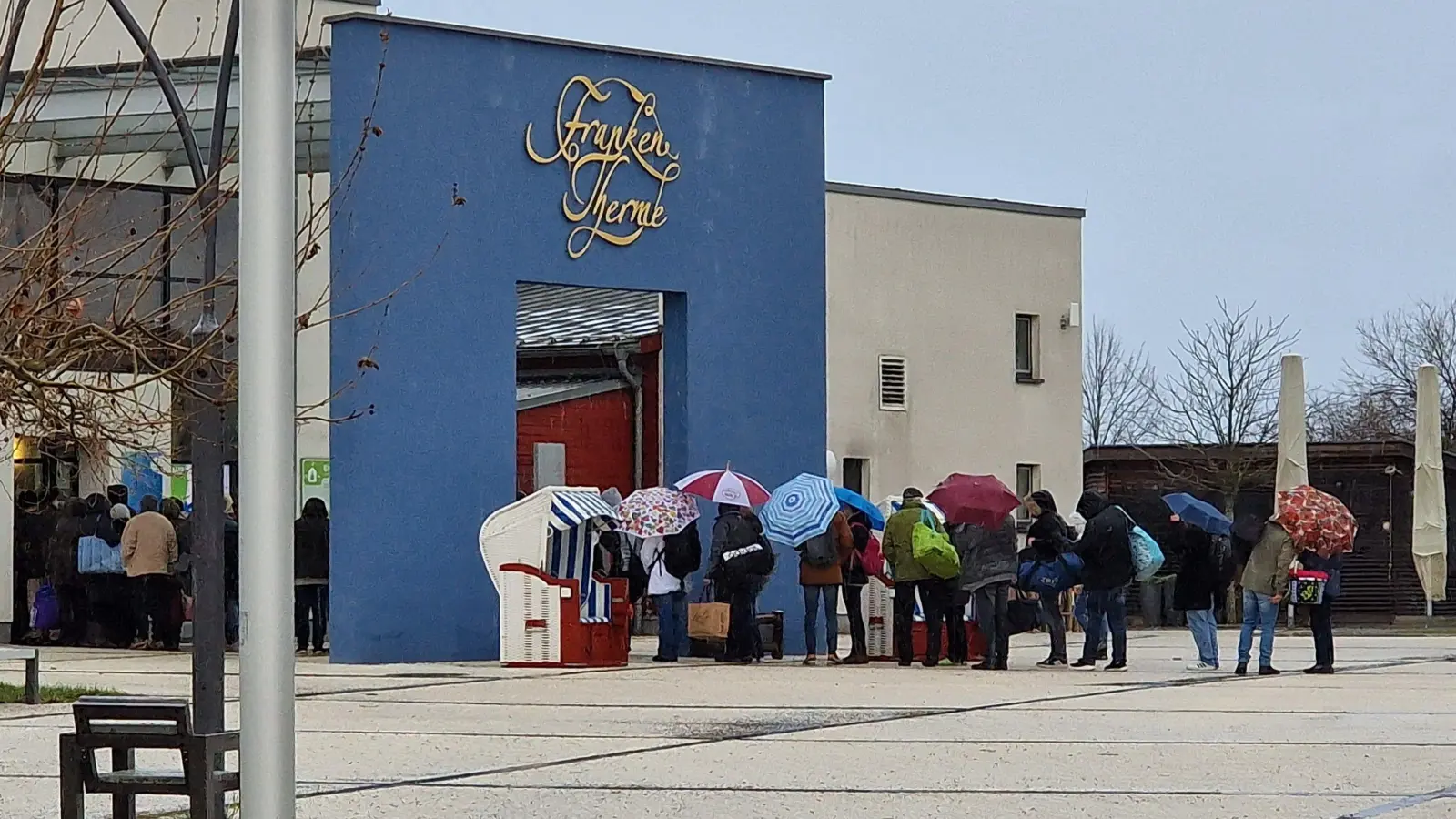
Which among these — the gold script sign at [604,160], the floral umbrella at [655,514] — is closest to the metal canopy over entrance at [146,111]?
the gold script sign at [604,160]

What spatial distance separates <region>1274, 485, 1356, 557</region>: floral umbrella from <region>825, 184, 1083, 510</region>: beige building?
15.0 meters

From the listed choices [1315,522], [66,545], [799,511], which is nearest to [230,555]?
[66,545]

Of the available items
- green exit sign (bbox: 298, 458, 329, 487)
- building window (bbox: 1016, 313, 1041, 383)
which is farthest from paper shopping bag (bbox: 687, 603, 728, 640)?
building window (bbox: 1016, 313, 1041, 383)

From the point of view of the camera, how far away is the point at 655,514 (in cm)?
2259

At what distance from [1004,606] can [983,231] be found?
54.8ft

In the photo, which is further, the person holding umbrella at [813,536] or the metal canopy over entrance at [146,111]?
the metal canopy over entrance at [146,111]

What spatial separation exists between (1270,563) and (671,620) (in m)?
6.37

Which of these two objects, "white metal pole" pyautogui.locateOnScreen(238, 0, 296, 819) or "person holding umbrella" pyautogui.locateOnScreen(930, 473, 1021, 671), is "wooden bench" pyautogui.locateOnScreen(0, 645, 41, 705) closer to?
"person holding umbrella" pyautogui.locateOnScreen(930, 473, 1021, 671)

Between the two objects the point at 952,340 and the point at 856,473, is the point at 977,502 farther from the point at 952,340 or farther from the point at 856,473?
the point at 952,340

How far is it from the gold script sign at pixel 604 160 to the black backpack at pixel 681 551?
3.33m

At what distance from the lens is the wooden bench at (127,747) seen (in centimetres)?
938

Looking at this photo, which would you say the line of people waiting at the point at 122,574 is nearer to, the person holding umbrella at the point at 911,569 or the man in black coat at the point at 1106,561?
the person holding umbrella at the point at 911,569

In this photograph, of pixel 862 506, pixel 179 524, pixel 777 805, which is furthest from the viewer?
pixel 179 524

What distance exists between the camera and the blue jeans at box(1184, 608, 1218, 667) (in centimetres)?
2138
